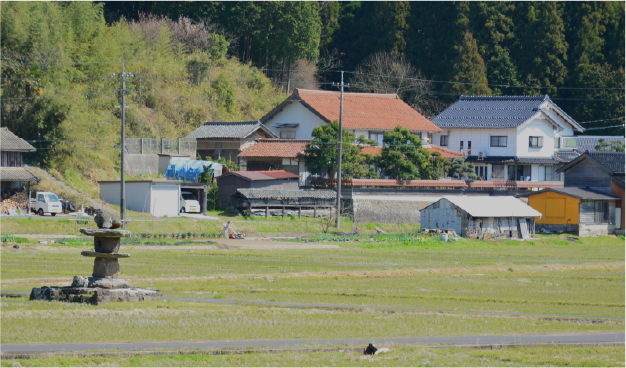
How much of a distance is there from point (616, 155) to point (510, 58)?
90.9ft

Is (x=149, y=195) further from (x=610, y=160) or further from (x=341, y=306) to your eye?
(x=610, y=160)

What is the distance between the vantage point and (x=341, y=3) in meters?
85.0

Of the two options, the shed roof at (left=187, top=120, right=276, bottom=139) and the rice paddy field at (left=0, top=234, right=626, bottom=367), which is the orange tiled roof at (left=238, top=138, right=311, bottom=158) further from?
the rice paddy field at (left=0, top=234, right=626, bottom=367)

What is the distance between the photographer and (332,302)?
1956cm

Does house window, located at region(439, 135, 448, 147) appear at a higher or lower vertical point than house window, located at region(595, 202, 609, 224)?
higher

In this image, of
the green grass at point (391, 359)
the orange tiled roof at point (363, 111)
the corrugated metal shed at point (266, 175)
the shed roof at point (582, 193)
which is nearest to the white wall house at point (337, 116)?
the orange tiled roof at point (363, 111)

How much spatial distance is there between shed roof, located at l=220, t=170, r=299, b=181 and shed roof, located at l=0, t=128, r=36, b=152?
12.0 meters

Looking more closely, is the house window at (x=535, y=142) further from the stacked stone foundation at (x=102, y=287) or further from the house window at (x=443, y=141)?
the stacked stone foundation at (x=102, y=287)

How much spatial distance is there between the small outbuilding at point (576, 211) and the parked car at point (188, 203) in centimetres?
2259

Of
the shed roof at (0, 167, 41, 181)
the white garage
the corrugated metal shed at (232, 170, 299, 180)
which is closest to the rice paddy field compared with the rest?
the shed roof at (0, 167, 41, 181)

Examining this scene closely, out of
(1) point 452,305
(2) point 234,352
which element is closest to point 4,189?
(1) point 452,305

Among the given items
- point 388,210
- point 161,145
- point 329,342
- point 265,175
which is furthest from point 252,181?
point 329,342

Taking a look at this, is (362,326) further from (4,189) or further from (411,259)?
(4,189)

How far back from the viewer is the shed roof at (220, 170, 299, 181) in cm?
4800
